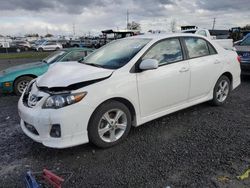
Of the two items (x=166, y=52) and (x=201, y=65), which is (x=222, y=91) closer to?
(x=201, y=65)

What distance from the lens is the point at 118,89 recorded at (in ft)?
10.9

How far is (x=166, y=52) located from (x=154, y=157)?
→ 1853mm

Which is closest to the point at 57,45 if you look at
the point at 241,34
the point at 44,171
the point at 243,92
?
the point at 241,34

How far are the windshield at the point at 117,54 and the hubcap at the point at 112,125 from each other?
74cm

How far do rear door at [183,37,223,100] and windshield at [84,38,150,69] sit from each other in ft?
3.32

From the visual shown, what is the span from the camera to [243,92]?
6379mm

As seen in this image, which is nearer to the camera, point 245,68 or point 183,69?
point 183,69

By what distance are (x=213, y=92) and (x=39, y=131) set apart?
11.7 ft

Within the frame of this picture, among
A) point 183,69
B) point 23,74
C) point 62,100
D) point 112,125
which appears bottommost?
point 112,125

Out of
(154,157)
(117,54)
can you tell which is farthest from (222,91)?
(154,157)

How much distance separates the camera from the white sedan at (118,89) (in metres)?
3.03

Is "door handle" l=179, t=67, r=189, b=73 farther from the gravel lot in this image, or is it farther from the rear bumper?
the rear bumper

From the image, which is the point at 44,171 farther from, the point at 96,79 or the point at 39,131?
the point at 96,79

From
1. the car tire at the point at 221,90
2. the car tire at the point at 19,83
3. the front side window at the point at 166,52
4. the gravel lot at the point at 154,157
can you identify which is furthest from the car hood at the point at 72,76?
the car tire at the point at 19,83
